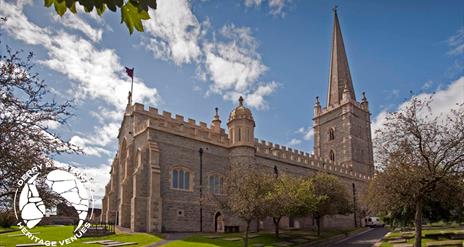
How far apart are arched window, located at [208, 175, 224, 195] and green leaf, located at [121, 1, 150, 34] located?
106 ft

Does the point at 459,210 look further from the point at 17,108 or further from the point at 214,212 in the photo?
the point at 17,108

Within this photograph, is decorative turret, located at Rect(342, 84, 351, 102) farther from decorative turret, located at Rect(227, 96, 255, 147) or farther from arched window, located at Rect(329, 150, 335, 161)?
decorative turret, located at Rect(227, 96, 255, 147)

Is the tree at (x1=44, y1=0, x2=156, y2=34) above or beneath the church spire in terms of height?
beneath

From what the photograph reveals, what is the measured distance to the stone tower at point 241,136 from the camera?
37031 mm

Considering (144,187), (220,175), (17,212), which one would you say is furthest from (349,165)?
(17,212)

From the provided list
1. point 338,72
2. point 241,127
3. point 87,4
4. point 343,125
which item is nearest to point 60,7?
point 87,4

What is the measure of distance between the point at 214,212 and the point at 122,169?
1016cm

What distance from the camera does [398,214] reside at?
25859mm

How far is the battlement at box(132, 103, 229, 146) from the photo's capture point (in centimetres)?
3291

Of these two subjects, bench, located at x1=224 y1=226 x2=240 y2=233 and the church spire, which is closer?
bench, located at x1=224 y1=226 x2=240 y2=233

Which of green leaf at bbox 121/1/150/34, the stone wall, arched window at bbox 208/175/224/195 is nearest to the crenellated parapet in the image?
the stone wall

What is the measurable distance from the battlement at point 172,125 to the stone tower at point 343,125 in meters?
27.6

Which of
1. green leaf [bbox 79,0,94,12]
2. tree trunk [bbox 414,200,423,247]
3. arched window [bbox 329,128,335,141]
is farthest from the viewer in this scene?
arched window [bbox 329,128,335,141]

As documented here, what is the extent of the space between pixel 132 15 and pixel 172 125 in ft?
101
